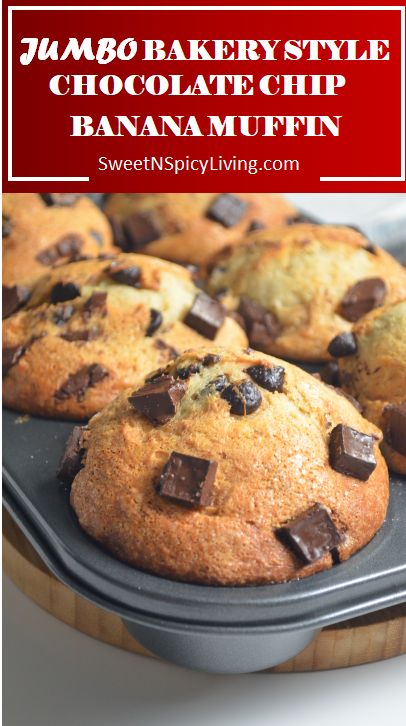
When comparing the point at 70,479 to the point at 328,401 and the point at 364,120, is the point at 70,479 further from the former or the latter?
the point at 364,120

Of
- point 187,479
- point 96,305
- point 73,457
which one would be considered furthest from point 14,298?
point 187,479

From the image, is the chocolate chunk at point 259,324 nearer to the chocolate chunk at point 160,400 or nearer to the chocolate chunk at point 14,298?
the chocolate chunk at point 14,298

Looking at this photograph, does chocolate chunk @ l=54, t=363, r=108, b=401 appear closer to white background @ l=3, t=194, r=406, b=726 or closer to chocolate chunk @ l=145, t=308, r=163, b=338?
chocolate chunk @ l=145, t=308, r=163, b=338

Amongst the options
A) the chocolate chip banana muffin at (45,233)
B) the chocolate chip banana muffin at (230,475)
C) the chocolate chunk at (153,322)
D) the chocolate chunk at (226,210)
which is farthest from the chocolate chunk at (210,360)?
the chocolate chunk at (226,210)

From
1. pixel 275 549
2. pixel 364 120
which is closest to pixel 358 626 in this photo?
pixel 275 549

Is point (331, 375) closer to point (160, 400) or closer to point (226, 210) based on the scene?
point (160, 400)
